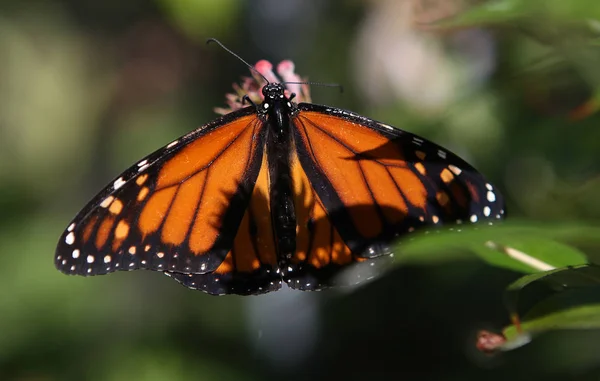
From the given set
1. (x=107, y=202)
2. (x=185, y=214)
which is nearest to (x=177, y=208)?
(x=185, y=214)

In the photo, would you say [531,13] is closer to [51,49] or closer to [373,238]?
[373,238]

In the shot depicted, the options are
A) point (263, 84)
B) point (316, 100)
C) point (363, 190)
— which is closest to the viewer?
point (363, 190)

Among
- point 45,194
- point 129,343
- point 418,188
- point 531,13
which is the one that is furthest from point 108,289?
point 531,13

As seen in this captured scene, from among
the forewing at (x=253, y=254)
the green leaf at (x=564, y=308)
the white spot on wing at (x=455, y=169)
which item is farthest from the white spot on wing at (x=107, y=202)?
the green leaf at (x=564, y=308)

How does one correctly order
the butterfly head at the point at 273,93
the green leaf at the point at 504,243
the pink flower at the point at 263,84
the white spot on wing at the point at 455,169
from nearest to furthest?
1. the green leaf at the point at 504,243
2. the white spot on wing at the point at 455,169
3. the butterfly head at the point at 273,93
4. the pink flower at the point at 263,84

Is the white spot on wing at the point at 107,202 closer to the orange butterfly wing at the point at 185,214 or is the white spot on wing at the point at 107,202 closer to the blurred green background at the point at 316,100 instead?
the orange butterfly wing at the point at 185,214

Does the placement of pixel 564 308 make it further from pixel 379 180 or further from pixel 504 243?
pixel 379 180
